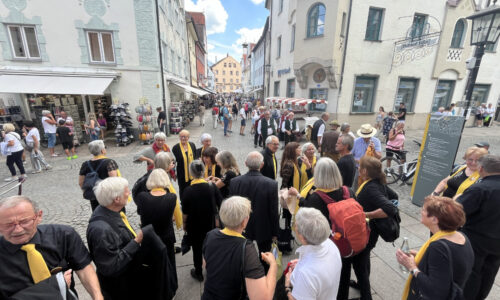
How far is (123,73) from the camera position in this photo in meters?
11.1

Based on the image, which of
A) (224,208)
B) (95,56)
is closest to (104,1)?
(95,56)

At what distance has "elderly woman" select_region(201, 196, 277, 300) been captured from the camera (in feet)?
5.24

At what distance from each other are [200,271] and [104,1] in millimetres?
12741

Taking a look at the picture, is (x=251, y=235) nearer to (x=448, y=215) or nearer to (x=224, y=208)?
(x=224, y=208)

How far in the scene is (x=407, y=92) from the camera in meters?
14.5

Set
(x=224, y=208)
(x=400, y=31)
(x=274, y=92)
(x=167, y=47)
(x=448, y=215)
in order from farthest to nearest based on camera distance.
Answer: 1. (x=274, y=92)
2. (x=167, y=47)
3. (x=400, y=31)
4. (x=224, y=208)
5. (x=448, y=215)

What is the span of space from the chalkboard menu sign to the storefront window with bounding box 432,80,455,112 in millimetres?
13620

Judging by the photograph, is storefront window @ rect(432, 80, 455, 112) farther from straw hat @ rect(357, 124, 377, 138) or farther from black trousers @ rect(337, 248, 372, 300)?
black trousers @ rect(337, 248, 372, 300)

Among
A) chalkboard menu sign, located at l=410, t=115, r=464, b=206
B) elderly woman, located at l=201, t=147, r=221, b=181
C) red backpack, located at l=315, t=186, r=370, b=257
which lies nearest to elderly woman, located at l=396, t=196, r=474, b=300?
red backpack, located at l=315, t=186, r=370, b=257

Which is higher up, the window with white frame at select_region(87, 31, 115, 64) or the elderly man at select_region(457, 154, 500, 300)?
the window with white frame at select_region(87, 31, 115, 64)

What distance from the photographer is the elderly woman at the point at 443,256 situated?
1588mm

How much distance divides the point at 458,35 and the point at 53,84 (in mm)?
22909

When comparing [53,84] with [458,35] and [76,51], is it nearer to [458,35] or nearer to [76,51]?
[76,51]

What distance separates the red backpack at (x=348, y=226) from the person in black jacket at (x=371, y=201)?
1.25 ft
